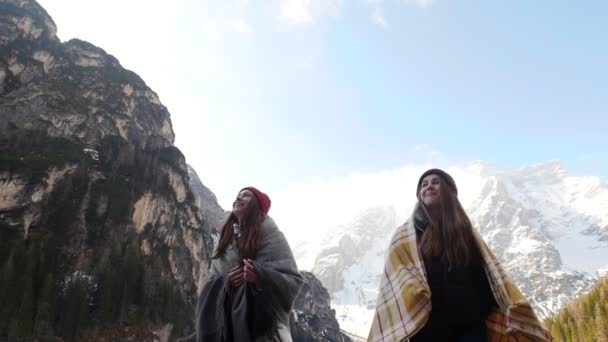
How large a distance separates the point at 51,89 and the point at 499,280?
89688mm

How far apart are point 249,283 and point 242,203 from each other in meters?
1.03

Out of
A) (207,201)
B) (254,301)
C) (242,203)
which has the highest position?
(207,201)

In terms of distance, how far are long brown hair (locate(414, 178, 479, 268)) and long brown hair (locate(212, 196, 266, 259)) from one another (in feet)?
5.79

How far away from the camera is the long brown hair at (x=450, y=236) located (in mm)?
3059

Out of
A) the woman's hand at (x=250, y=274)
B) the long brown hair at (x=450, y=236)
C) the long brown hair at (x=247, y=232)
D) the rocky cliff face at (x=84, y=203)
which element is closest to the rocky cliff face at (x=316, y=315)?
the rocky cliff face at (x=84, y=203)

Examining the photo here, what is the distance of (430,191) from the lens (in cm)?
356

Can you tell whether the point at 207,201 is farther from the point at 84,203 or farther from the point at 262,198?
the point at 262,198

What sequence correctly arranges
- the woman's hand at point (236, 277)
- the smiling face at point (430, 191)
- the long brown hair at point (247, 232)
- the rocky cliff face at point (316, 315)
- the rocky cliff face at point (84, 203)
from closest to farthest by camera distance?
the smiling face at point (430, 191) → the woman's hand at point (236, 277) → the long brown hair at point (247, 232) → the rocky cliff face at point (84, 203) → the rocky cliff face at point (316, 315)

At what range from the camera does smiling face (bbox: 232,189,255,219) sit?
4500 mm

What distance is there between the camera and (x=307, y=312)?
13050 centimetres

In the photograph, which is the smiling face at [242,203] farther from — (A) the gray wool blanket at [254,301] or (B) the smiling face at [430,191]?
(B) the smiling face at [430,191]

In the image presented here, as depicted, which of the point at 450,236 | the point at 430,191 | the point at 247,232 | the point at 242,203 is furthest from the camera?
the point at 242,203

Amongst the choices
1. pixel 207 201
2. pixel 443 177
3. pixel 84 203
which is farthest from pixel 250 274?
pixel 207 201

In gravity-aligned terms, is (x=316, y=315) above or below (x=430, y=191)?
above
